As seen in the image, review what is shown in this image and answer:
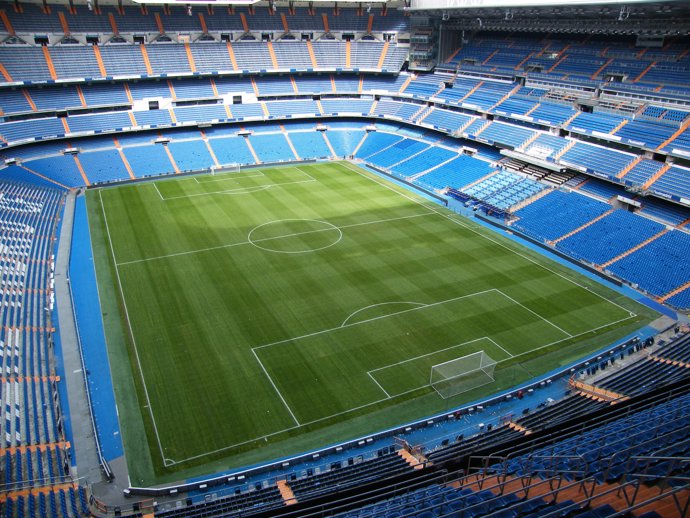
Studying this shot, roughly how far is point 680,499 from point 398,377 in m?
14.6

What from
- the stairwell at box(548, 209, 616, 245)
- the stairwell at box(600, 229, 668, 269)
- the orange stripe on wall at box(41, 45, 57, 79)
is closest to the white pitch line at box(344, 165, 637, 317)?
the stairwell at box(600, 229, 668, 269)

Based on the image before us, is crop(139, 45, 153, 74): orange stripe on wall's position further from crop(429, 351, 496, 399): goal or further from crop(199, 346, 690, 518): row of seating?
crop(199, 346, 690, 518): row of seating

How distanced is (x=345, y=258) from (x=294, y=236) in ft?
16.6

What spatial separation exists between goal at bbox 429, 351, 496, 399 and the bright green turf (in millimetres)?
493

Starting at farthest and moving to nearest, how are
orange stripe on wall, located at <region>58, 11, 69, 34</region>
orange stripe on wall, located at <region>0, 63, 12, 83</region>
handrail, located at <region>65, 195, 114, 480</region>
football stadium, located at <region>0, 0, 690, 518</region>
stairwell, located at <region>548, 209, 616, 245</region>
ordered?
orange stripe on wall, located at <region>58, 11, 69, 34</region> < orange stripe on wall, located at <region>0, 63, 12, 83</region> < stairwell, located at <region>548, 209, 616, 245</region> < handrail, located at <region>65, 195, 114, 480</region> < football stadium, located at <region>0, 0, 690, 518</region>

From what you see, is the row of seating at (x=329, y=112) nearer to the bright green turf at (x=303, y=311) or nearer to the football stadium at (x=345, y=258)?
the football stadium at (x=345, y=258)

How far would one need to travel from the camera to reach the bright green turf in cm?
2203

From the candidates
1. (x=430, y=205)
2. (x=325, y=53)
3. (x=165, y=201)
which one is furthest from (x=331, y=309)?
(x=325, y=53)

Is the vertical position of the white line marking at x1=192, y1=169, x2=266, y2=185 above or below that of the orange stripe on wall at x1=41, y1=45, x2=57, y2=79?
below

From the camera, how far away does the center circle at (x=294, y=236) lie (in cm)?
3631

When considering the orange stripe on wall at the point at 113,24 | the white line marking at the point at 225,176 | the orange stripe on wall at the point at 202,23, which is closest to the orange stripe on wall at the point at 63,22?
the orange stripe on wall at the point at 113,24

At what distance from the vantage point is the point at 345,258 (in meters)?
34.9

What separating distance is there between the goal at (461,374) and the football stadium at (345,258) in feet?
0.33

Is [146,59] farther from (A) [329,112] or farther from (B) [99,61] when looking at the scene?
(A) [329,112]
